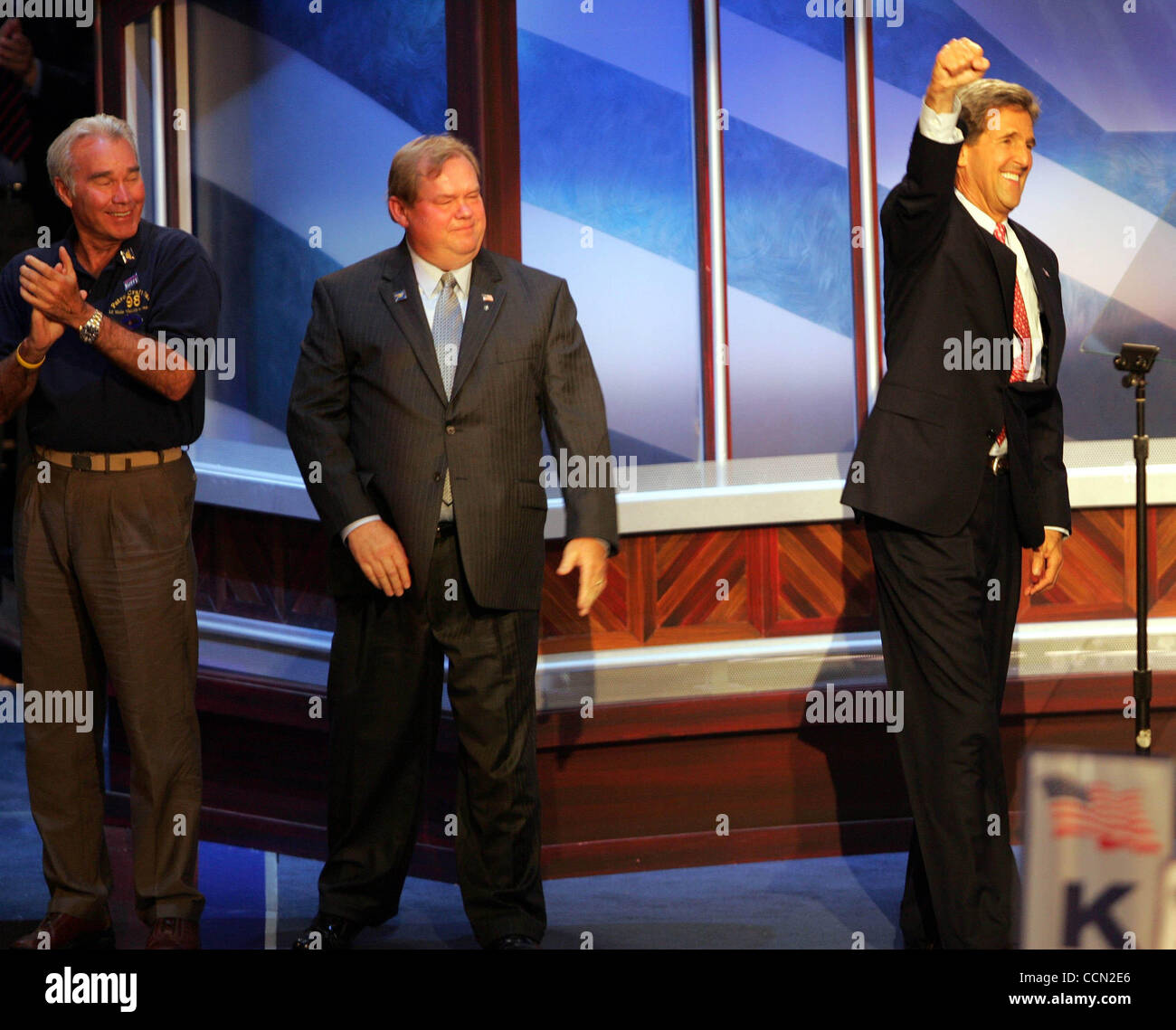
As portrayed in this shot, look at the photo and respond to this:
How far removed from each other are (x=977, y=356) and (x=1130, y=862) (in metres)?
1.67

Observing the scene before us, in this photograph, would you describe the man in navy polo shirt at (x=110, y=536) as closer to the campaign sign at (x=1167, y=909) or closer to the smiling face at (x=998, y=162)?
the smiling face at (x=998, y=162)

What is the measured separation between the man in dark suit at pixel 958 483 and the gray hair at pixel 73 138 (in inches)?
68.8

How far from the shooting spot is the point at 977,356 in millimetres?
3463

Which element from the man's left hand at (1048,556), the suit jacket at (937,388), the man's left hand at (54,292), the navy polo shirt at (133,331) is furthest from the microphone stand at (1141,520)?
the man's left hand at (54,292)

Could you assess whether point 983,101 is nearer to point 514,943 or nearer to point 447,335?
point 447,335

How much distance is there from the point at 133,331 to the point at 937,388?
1808 mm

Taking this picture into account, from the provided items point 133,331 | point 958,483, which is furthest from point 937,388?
point 133,331

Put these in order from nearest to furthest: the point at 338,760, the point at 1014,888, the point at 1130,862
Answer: the point at 1130,862
the point at 1014,888
the point at 338,760

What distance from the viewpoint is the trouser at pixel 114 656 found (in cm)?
357

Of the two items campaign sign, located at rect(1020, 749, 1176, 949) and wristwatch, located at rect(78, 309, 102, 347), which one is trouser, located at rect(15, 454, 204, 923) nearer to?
wristwatch, located at rect(78, 309, 102, 347)

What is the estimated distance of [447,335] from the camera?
3572 mm
